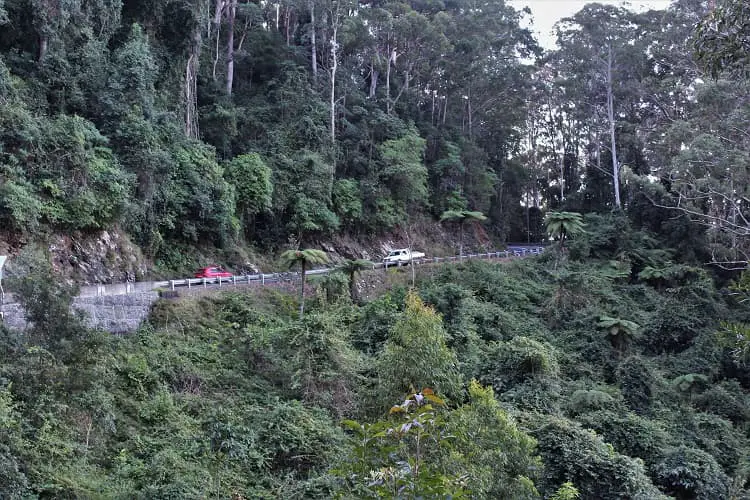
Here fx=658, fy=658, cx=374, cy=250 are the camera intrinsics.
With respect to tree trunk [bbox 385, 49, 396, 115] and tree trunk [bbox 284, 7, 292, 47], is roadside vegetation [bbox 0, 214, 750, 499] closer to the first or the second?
tree trunk [bbox 385, 49, 396, 115]

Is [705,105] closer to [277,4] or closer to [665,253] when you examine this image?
[665,253]

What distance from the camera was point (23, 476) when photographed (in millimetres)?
11453

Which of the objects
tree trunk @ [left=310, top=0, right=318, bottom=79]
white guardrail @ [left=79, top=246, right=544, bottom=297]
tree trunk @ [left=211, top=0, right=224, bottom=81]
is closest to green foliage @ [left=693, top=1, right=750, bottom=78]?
white guardrail @ [left=79, top=246, right=544, bottom=297]

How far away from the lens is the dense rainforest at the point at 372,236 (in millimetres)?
13320

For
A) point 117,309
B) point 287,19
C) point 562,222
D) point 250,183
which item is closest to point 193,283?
point 117,309

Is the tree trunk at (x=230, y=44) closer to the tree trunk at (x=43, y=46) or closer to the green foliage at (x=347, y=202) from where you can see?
the green foliage at (x=347, y=202)

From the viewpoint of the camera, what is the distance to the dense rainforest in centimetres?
1332

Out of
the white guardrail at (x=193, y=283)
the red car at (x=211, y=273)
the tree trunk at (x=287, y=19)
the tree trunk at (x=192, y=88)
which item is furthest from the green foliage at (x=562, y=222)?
the tree trunk at (x=287, y=19)

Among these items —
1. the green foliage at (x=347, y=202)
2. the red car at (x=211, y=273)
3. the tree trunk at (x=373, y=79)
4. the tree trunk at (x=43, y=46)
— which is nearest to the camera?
the tree trunk at (x=43, y=46)

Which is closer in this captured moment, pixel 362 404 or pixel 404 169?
pixel 362 404

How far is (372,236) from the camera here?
37.0m

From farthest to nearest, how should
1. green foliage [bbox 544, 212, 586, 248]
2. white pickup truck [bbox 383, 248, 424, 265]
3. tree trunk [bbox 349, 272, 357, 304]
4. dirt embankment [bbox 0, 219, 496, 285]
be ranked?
green foliage [bbox 544, 212, 586, 248] < white pickup truck [bbox 383, 248, 424, 265] < tree trunk [bbox 349, 272, 357, 304] < dirt embankment [bbox 0, 219, 496, 285]

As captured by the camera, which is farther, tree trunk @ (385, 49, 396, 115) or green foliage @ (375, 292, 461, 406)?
tree trunk @ (385, 49, 396, 115)

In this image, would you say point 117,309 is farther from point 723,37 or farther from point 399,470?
point 723,37
